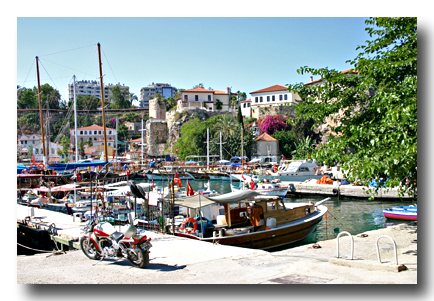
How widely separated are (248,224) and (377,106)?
6393mm

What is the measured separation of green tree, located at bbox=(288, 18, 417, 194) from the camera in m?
7.31

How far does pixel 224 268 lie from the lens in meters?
7.10

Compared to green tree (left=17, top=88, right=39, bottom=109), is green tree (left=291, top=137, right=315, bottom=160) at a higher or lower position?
lower

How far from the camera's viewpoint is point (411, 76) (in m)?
7.62

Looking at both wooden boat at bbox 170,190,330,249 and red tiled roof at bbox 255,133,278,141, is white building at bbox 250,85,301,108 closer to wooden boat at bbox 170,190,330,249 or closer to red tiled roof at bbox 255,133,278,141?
red tiled roof at bbox 255,133,278,141

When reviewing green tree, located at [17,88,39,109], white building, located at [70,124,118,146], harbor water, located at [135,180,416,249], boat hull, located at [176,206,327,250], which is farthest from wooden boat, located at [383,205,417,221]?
white building, located at [70,124,118,146]

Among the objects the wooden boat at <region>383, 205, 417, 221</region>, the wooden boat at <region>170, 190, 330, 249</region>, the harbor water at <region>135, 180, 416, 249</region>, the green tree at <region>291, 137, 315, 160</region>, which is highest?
the green tree at <region>291, 137, 315, 160</region>

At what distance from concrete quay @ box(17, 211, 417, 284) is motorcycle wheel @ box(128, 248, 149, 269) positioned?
13 cm

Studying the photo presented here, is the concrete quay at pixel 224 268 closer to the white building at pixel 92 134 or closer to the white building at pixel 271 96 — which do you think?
the white building at pixel 271 96

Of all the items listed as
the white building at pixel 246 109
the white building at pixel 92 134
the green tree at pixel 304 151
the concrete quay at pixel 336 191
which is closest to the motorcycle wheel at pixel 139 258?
the green tree at pixel 304 151

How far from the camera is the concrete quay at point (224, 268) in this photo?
252 inches

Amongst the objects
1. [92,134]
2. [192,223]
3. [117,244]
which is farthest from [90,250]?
[92,134]

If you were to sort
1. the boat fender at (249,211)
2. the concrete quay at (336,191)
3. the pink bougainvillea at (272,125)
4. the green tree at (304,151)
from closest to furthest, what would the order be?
the green tree at (304,151)
the boat fender at (249,211)
the concrete quay at (336,191)
the pink bougainvillea at (272,125)

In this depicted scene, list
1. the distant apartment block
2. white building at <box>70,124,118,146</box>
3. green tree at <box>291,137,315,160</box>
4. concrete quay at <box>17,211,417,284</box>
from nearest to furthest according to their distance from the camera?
concrete quay at <box>17,211,417,284</box> → green tree at <box>291,137,315,160</box> → white building at <box>70,124,118,146</box> → the distant apartment block
